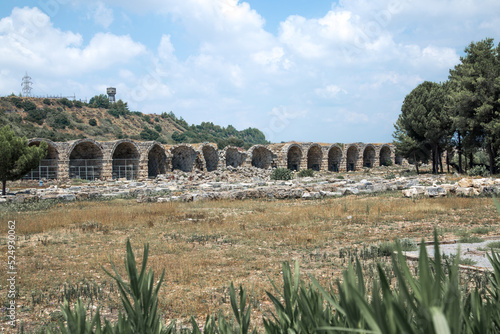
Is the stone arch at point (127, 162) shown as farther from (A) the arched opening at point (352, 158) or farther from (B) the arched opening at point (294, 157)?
(A) the arched opening at point (352, 158)

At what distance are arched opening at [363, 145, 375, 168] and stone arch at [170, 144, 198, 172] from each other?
2258 cm

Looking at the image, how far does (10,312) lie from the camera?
406cm

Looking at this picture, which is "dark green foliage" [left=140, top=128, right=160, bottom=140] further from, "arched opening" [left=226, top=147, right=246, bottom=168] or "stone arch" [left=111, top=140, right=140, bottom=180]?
"stone arch" [left=111, top=140, right=140, bottom=180]

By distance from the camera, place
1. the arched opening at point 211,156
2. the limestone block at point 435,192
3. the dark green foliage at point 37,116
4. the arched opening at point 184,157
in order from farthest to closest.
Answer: the dark green foliage at point 37,116 < the arched opening at point 211,156 < the arched opening at point 184,157 < the limestone block at point 435,192

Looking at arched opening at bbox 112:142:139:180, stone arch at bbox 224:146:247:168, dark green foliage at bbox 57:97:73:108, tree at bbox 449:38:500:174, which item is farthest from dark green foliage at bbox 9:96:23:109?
tree at bbox 449:38:500:174

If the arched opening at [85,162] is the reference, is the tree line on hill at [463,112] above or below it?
above

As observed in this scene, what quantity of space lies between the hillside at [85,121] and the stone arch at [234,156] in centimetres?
1330

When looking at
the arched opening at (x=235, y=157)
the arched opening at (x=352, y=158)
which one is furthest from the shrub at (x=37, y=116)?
the arched opening at (x=352, y=158)

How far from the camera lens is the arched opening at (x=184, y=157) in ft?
105

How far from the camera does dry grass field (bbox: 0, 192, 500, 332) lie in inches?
181

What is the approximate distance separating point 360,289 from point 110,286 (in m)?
4.87

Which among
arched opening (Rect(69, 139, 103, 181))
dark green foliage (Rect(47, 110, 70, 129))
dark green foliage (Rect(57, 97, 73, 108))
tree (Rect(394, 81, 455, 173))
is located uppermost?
dark green foliage (Rect(57, 97, 73, 108))

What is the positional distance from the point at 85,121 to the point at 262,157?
1244 inches

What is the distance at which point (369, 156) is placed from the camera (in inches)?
1729
